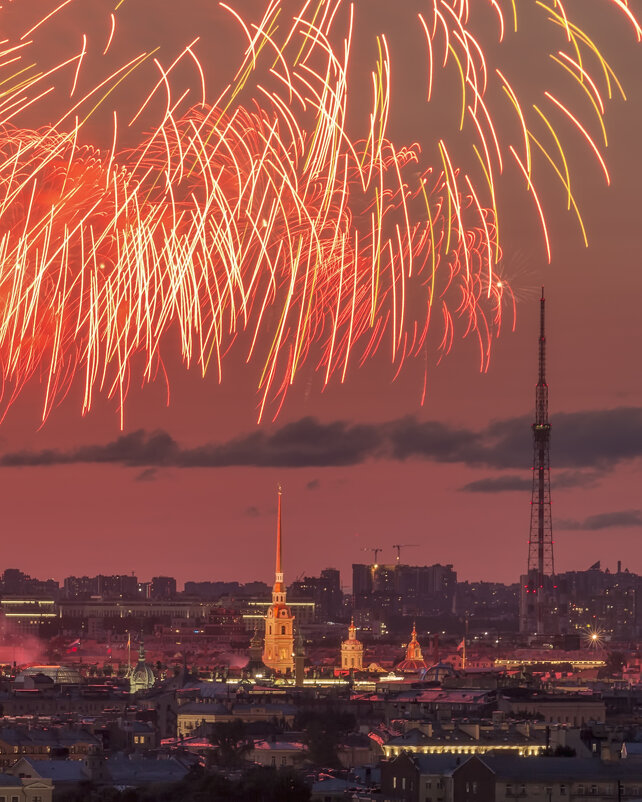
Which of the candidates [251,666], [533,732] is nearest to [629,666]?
[251,666]

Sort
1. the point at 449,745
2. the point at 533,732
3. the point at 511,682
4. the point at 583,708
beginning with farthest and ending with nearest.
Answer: the point at 511,682 → the point at 583,708 → the point at 533,732 → the point at 449,745

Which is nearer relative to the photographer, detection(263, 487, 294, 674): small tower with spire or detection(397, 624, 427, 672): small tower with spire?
detection(263, 487, 294, 674): small tower with spire

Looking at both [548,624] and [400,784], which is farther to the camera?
[548,624]

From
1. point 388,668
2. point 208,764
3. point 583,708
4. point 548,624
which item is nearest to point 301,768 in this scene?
point 208,764

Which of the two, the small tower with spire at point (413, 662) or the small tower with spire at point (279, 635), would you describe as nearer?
the small tower with spire at point (279, 635)

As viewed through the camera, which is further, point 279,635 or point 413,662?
point 413,662

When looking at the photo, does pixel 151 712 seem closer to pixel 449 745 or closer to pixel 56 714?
pixel 56 714

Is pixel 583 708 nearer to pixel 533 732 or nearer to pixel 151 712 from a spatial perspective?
pixel 151 712

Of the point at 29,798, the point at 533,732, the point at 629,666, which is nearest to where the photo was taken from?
the point at 29,798

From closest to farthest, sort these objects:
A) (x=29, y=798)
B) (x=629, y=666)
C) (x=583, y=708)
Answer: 1. (x=29, y=798)
2. (x=583, y=708)
3. (x=629, y=666)
